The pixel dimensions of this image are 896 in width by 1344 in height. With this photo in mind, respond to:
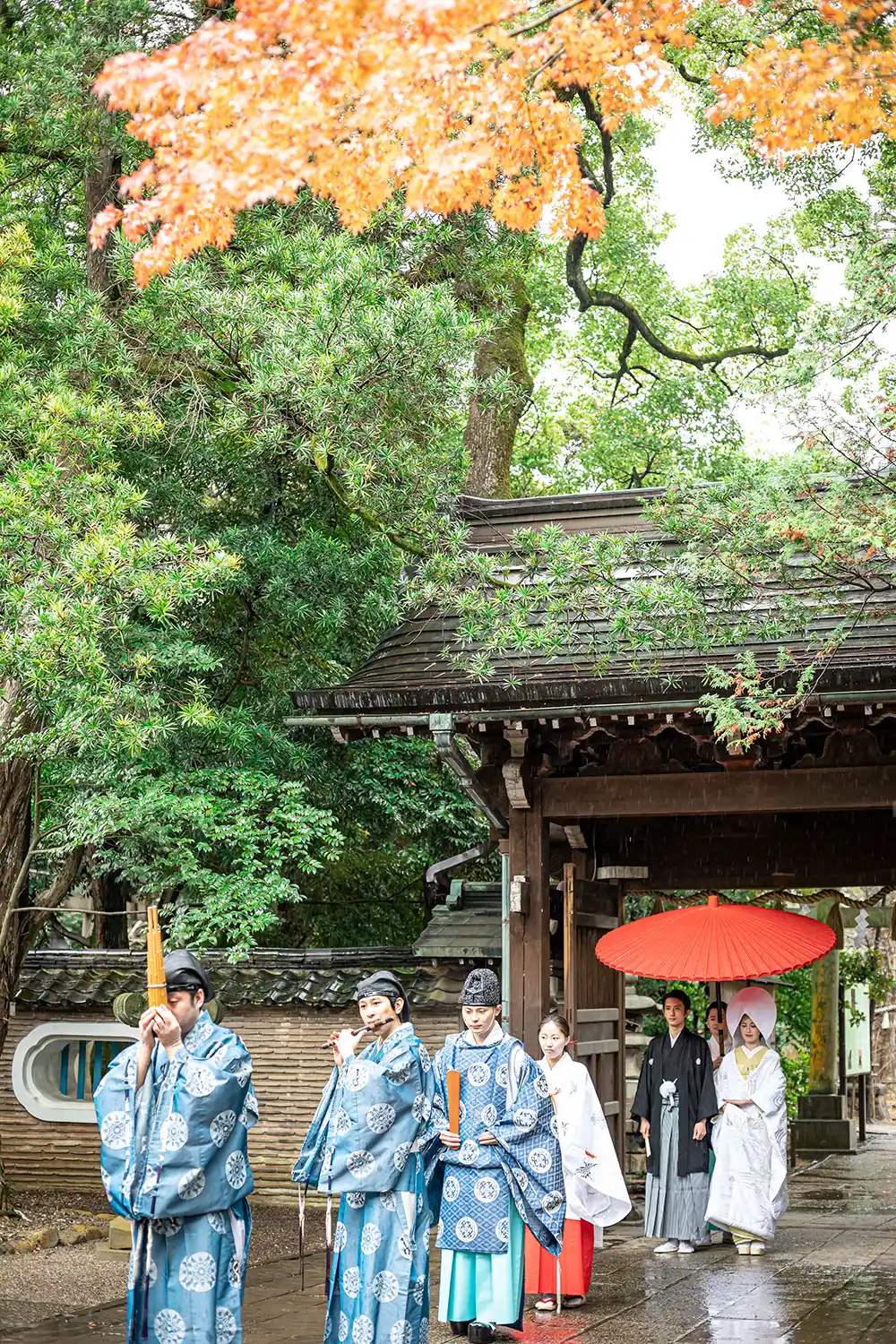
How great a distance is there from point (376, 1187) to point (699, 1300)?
2.70m

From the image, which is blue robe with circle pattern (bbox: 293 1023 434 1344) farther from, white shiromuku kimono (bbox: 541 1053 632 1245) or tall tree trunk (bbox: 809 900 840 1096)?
tall tree trunk (bbox: 809 900 840 1096)

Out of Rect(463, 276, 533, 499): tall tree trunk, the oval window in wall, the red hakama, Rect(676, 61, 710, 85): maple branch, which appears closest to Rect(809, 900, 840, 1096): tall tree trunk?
Rect(463, 276, 533, 499): tall tree trunk

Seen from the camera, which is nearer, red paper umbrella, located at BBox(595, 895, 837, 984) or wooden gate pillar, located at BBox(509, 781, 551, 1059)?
red paper umbrella, located at BBox(595, 895, 837, 984)

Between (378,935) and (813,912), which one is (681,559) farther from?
(813,912)

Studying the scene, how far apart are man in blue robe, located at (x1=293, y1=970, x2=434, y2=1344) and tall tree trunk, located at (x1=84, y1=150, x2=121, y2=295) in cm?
568

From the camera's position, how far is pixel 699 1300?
7.84m

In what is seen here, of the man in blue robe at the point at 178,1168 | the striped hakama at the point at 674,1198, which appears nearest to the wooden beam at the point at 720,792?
the striped hakama at the point at 674,1198

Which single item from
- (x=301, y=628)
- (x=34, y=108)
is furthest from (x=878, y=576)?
(x=34, y=108)

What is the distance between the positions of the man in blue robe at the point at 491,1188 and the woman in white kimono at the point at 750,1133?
3.07 m

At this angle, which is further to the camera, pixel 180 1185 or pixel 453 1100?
pixel 453 1100

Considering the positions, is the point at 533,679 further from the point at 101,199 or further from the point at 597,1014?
the point at 101,199

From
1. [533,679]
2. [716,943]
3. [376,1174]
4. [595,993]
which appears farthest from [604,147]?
[376,1174]

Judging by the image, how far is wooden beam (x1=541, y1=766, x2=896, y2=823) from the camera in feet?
30.3

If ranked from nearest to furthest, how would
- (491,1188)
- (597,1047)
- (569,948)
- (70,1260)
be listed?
(491,1188) → (70,1260) → (569,948) → (597,1047)
